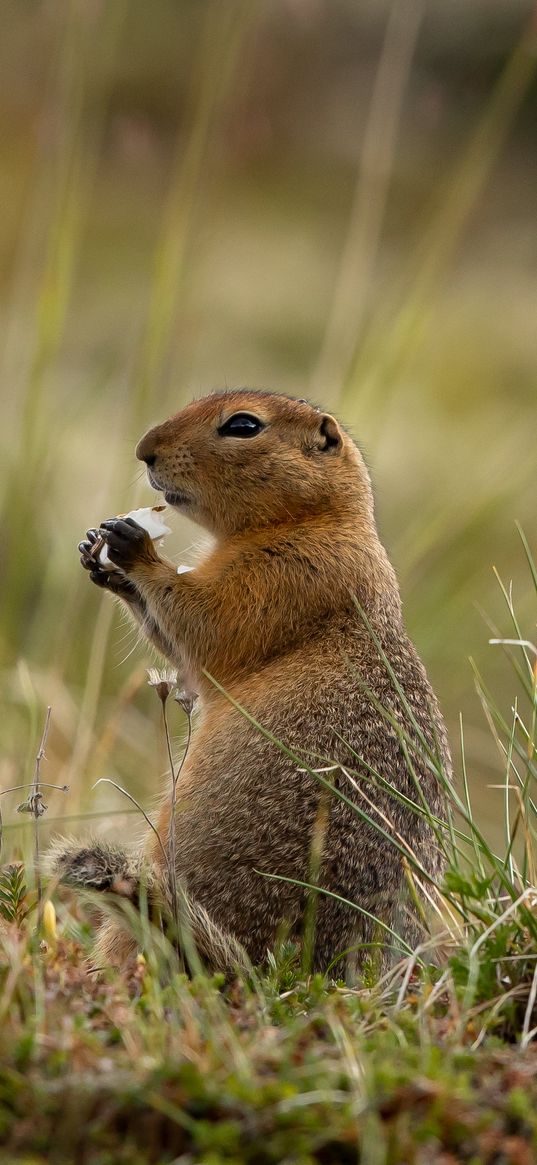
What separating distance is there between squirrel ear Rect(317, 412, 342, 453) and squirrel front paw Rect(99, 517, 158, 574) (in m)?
0.78

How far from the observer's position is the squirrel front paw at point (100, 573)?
430cm

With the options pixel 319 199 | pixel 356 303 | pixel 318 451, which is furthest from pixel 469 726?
pixel 319 199

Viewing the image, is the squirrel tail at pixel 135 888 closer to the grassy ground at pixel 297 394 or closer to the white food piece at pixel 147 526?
the grassy ground at pixel 297 394

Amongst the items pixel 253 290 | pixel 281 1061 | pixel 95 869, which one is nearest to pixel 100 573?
pixel 95 869

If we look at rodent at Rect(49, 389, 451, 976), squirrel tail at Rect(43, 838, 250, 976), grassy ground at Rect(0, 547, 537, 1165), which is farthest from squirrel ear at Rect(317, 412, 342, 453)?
grassy ground at Rect(0, 547, 537, 1165)

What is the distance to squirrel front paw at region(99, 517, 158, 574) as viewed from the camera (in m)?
4.27

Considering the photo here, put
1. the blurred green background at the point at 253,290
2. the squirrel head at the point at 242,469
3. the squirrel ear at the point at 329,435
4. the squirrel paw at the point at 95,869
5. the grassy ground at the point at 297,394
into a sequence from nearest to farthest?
the grassy ground at the point at 297,394, the squirrel paw at the point at 95,869, the squirrel head at the point at 242,469, the squirrel ear at the point at 329,435, the blurred green background at the point at 253,290

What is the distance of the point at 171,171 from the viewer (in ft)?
51.1

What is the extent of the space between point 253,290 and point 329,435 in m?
9.32

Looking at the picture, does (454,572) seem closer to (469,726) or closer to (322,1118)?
(469,726)

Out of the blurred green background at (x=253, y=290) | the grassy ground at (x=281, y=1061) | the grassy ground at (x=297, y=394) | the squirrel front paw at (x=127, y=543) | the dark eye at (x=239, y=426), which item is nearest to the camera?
the grassy ground at (x=281, y=1061)

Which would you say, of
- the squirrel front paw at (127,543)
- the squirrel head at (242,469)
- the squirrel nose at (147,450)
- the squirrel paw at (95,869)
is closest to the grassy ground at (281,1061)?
the squirrel paw at (95,869)

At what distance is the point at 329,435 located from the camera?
4.75 meters

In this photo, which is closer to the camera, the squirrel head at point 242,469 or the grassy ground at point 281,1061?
the grassy ground at point 281,1061
